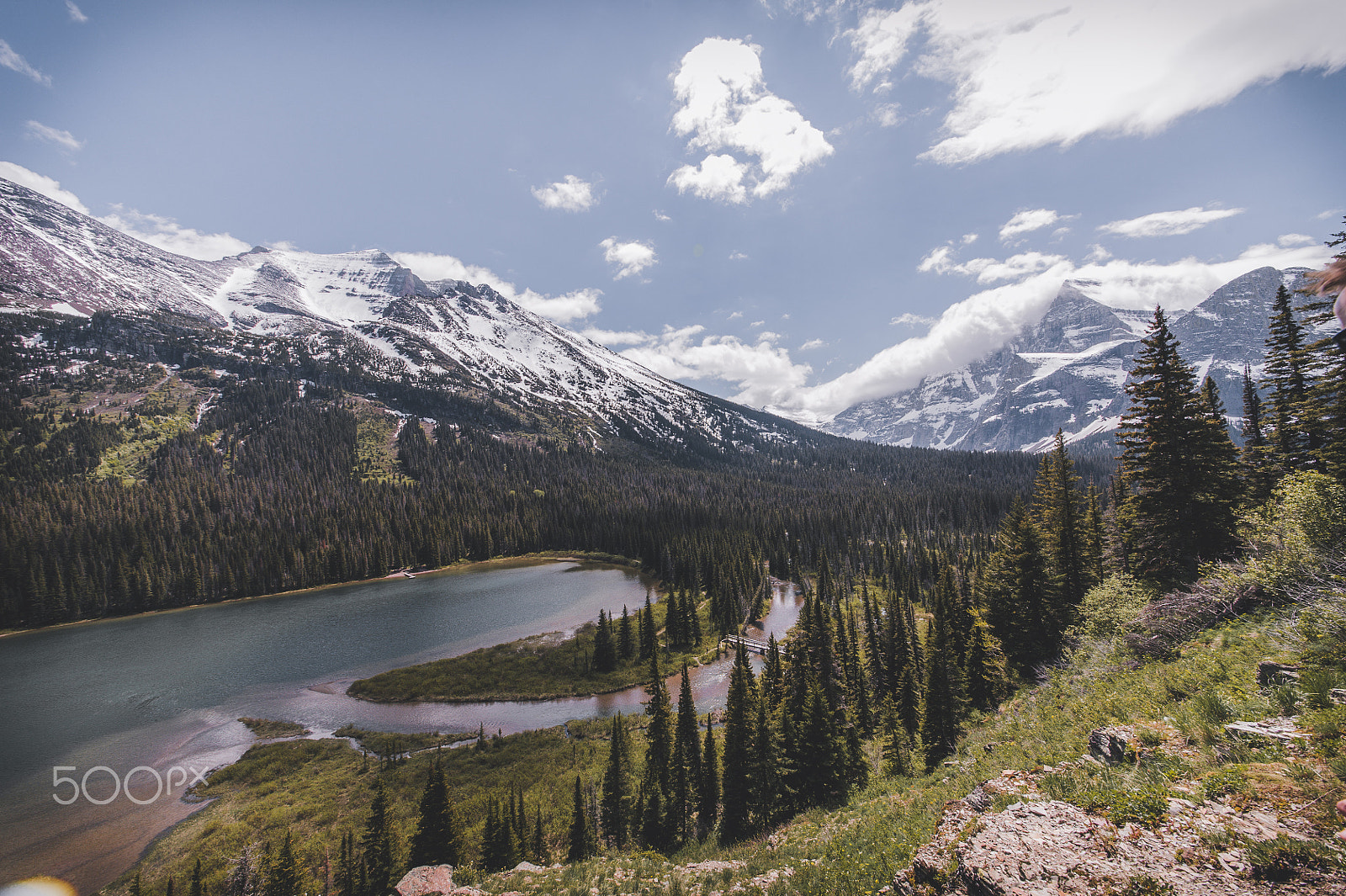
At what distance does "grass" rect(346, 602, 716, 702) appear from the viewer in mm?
53281

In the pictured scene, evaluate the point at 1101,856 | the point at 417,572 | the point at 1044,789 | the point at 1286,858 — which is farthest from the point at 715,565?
the point at 1286,858

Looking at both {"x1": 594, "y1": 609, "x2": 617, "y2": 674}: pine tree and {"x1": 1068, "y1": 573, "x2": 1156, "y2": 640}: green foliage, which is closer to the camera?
{"x1": 1068, "y1": 573, "x2": 1156, "y2": 640}: green foliage

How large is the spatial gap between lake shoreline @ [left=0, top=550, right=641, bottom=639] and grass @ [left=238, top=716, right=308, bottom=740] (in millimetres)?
70570

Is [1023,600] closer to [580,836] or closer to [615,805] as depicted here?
[615,805]

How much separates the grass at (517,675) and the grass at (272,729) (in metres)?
6.90

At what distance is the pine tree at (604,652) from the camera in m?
59.8

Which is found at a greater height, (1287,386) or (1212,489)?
(1287,386)

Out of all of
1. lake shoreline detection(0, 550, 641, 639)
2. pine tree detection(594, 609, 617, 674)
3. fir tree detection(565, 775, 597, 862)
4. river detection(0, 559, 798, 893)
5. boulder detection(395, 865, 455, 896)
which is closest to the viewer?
boulder detection(395, 865, 455, 896)

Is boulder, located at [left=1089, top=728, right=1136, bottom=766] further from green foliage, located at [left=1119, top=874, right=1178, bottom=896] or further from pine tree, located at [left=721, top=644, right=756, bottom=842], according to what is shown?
pine tree, located at [left=721, top=644, right=756, bottom=842]

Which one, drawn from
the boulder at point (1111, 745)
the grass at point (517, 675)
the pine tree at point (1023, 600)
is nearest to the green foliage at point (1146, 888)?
the boulder at point (1111, 745)

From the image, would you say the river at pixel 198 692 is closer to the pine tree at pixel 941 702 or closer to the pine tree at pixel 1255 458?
the pine tree at pixel 941 702

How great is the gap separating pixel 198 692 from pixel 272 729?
17151 mm

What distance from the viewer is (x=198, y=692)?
53938mm

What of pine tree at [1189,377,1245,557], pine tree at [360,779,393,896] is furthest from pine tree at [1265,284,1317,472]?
pine tree at [360,779,393,896]
